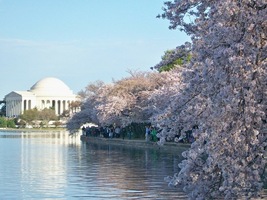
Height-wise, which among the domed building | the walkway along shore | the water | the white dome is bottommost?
the water

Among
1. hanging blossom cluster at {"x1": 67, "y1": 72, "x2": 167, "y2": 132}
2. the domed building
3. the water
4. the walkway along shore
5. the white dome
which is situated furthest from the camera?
the white dome

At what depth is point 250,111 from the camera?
873 centimetres

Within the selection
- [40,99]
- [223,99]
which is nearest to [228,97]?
[223,99]

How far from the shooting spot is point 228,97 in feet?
28.9

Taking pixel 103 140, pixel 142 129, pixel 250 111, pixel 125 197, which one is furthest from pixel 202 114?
pixel 103 140

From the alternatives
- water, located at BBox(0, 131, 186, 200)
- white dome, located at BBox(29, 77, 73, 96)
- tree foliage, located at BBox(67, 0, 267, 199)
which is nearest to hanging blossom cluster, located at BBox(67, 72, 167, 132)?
water, located at BBox(0, 131, 186, 200)

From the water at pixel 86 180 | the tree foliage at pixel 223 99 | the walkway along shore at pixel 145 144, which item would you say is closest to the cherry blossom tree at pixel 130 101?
the walkway along shore at pixel 145 144

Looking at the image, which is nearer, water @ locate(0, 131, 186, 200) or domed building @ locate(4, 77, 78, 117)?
water @ locate(0, 131, 186, 200)

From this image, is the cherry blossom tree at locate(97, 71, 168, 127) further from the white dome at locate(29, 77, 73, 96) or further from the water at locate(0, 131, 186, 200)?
the white dome at locate(29, 77, 73, 96)

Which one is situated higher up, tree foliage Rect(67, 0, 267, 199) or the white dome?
the white dome

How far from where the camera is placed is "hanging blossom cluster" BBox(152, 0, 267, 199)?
345 inches

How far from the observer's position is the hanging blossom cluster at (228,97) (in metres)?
8.76

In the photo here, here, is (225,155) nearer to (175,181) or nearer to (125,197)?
(175,181)

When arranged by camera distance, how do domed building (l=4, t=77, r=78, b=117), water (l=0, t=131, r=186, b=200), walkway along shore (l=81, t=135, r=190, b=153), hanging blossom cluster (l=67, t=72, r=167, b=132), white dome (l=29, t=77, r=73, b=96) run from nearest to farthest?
water (l=0, t=131, r=186, b=200)
walkway along shore (l=81, t=135, r=190, b=153)
hanging blossom cluster (l=67, t=72, r=167, b=132)
domed building (l=4, t=77, r=78, b=117)
white dome (l=29, t=77, r=73, b=96)
